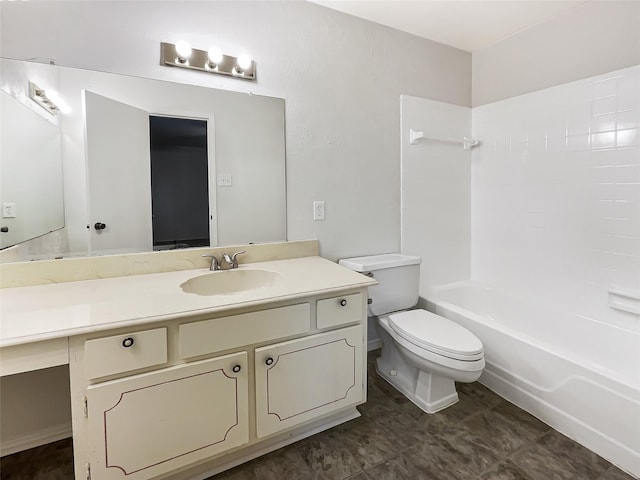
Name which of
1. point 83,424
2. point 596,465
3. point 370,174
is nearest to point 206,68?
point 370,174

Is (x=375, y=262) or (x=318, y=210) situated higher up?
(x=318, y=210)

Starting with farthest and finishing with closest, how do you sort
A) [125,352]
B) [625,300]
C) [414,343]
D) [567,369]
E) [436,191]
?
[436,191], [625,300], [414,343], [567,369], [125,352]

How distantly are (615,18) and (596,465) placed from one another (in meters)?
2.23

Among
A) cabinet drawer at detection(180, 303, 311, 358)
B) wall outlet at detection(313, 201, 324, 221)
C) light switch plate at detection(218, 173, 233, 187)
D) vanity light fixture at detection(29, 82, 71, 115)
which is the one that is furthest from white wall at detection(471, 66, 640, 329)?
vanity light fixture at detection(29, 82, 71, 115)

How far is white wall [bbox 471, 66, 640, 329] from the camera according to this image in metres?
1.76

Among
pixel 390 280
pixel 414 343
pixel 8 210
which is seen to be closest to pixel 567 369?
pixel 414 343

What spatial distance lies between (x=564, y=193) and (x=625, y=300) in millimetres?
686

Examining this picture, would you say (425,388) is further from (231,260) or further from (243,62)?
(243,62)

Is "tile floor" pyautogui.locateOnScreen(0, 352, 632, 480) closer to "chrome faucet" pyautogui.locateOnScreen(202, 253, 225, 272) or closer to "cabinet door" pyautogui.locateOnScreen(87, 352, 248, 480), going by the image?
→ "cabinet door" pyautogui.locateOnScreen(87, 352, 248, 480)

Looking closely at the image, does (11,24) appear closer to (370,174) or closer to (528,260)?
(370,174)

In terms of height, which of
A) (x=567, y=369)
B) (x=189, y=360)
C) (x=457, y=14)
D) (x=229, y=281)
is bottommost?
(x=567, y=369)

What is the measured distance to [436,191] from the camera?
94.7 inches

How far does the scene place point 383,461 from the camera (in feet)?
4.52

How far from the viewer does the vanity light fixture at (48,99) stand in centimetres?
134
